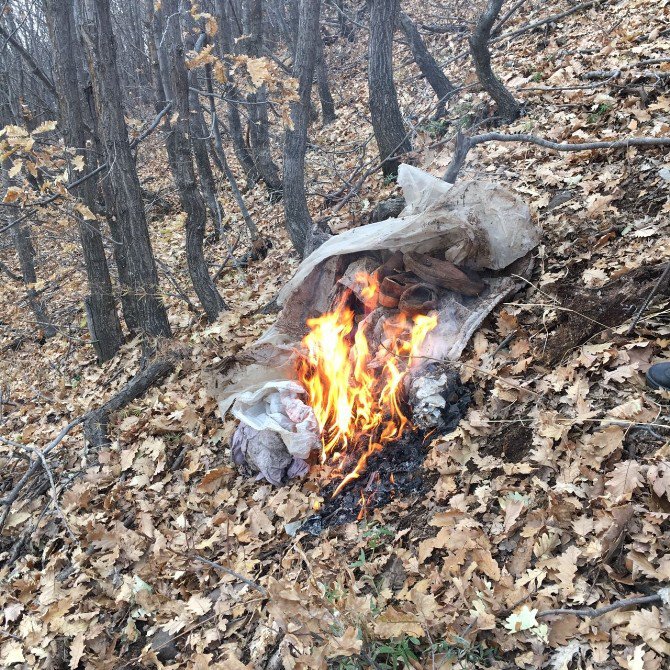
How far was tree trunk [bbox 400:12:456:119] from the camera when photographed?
8.60 meters

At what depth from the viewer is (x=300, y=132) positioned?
6.73 metres

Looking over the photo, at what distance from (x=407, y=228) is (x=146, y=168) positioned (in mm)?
15929

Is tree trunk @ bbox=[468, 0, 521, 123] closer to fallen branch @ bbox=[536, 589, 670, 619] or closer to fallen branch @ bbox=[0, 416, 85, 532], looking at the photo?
fallen branch @ bbox=[536, 589, 670, 619]

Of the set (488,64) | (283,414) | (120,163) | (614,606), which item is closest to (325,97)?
(488,64)

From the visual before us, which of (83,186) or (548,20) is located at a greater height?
(548,20)

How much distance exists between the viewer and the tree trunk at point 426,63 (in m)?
8.60

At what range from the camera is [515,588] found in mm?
2561

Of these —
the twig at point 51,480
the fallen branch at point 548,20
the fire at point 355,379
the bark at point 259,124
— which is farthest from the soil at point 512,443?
the bark at point 259,124

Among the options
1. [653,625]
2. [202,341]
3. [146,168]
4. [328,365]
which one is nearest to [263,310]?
[202,341]

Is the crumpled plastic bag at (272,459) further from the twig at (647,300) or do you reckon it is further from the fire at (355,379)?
the twig at (647,300)

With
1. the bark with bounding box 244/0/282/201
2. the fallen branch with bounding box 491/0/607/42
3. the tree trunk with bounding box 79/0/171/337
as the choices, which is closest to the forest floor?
the tree trunk with bounding box 79/0/171/337

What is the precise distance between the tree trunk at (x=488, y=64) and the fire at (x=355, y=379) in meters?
4.12

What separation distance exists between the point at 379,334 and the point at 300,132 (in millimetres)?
3732

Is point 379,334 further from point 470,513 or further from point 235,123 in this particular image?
point 235,123
